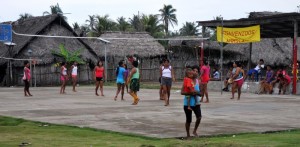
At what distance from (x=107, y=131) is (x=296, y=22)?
56.5ft

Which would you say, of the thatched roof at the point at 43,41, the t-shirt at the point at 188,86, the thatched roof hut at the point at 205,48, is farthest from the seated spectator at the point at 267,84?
the thatched roof at the point at 43,41

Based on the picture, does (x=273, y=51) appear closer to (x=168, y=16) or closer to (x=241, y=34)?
(x=241, y=34)

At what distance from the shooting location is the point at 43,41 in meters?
40.3

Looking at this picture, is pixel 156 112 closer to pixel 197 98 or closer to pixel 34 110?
pixel 34 110

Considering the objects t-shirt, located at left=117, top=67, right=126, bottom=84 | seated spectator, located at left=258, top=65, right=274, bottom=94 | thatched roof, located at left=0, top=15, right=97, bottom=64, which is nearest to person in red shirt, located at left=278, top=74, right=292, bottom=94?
seated spectator, located at left=258, top=65, right=274, bottom=94

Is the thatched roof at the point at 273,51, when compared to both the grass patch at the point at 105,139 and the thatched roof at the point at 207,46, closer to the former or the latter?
the thatched roof at the point at 207,46

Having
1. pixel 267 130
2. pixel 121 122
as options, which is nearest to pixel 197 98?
pixel 267 130

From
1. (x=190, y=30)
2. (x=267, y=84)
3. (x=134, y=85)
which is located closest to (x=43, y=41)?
(x=267, y=84)

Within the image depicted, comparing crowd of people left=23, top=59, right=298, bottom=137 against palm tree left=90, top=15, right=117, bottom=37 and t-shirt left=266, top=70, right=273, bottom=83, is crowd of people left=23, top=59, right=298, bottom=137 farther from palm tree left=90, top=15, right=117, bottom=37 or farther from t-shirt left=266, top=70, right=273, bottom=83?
palm tree left=90, top=15, right=117, bottom=37

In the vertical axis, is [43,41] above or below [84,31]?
below

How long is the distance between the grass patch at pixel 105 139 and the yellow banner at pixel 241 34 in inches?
649

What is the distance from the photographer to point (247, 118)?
13852 mm

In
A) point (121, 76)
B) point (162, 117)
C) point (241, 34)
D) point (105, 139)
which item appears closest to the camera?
point (105, 139)

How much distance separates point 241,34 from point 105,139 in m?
19.3
